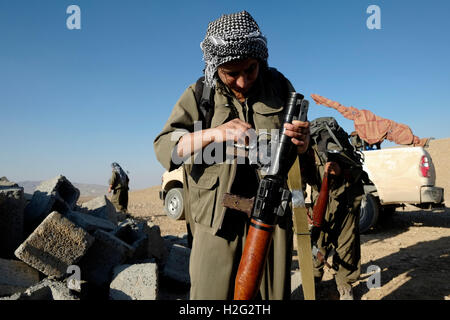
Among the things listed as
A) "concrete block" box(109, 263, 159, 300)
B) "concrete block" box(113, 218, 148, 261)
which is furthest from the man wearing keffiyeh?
"concrete block" box(113, 218, 148, 261)

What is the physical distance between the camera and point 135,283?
3.04 m

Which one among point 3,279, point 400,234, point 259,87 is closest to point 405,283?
point 400,234

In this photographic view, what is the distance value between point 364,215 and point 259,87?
221 inches

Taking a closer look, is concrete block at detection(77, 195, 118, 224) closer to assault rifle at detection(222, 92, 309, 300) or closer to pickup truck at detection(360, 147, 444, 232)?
assault rifle at detection(222, 92, 309, 300)

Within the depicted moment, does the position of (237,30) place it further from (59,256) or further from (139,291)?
(59,256)

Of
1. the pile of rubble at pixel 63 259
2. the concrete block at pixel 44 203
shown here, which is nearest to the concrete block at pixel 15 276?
the pile of rubble at pixel 63 259

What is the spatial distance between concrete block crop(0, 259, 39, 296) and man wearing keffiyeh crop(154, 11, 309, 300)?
2207mm

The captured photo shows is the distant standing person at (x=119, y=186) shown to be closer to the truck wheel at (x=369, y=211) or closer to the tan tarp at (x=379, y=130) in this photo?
the truck wheel at (x=369, y=211)

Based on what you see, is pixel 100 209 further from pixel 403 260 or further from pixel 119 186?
pixel 403 260

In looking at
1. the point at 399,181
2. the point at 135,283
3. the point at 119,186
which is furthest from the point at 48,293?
the point at 119,186

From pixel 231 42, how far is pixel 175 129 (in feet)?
1.73

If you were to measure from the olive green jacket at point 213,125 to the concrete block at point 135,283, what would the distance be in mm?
1731

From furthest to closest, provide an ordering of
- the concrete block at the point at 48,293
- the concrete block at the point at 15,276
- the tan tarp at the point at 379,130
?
the tan tarp at the point at 379,130, the concrete block at the point at 15,276, the concrete block at the point at 48,293

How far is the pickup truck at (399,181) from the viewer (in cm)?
563
